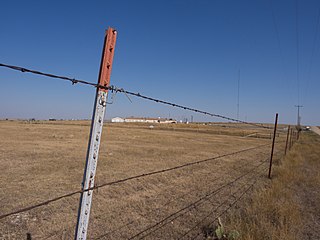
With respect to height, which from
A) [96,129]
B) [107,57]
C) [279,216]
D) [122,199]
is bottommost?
[122,199]

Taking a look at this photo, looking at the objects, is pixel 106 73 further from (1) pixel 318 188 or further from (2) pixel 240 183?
(1) pixel 318 188

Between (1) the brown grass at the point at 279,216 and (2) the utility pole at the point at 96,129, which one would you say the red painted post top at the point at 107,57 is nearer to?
(2) the utility pole at the point at 96,129

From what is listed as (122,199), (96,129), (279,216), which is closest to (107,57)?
(96,129)

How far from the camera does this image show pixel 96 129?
2.21 meters

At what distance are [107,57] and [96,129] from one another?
73cm

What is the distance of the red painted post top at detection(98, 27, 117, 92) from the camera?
2.24m

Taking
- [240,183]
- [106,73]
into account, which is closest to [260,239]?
[106,73]

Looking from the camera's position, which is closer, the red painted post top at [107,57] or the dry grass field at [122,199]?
the red painted post top at [107,57]

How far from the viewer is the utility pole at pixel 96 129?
221 cm

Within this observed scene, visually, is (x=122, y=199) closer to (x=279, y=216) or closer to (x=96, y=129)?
(x=279, y=216)

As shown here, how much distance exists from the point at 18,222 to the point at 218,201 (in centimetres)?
480

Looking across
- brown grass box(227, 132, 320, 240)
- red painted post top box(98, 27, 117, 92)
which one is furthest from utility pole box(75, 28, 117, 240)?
brown grass box(227, 132, 320, 240)

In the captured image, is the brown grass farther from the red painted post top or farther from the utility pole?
the red painted post top

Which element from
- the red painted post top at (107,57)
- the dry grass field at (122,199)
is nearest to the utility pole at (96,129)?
the red painted post top at (107,57)
